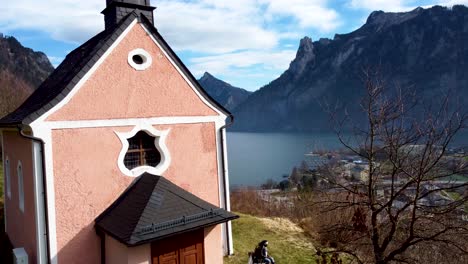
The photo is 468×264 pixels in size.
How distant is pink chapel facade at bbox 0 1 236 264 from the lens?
887cm

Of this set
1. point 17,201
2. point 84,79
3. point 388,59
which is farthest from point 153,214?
point 388,59

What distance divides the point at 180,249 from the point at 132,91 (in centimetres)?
425

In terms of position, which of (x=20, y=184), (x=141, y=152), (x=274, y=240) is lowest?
(x=274, y=240)

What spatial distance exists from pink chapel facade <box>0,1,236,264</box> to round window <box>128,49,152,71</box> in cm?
3

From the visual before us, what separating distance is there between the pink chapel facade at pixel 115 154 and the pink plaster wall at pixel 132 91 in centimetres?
3

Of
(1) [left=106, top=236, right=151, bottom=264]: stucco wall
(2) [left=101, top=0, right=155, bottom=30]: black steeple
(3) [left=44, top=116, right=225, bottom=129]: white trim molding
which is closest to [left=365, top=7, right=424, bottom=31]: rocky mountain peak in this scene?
(2) [left=101, top=0, right=155, bottom=30]: black steeple

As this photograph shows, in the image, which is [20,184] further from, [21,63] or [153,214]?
[21,63]

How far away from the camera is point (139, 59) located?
1049 centimetres

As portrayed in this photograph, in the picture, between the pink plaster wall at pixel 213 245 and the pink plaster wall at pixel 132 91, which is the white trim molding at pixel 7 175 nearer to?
the pink plaster wall at pixel 132 91

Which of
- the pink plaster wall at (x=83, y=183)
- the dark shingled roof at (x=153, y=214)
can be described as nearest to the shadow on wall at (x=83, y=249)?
the pink plaster wall at (x=83, y=183)

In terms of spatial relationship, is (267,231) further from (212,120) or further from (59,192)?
(59,192)

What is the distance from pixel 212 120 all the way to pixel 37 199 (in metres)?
5.17

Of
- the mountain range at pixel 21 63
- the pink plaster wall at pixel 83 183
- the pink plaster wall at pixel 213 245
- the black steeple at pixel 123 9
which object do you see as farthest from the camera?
the mountain range at pixel 21 63

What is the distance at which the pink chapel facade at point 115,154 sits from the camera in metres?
8.87
